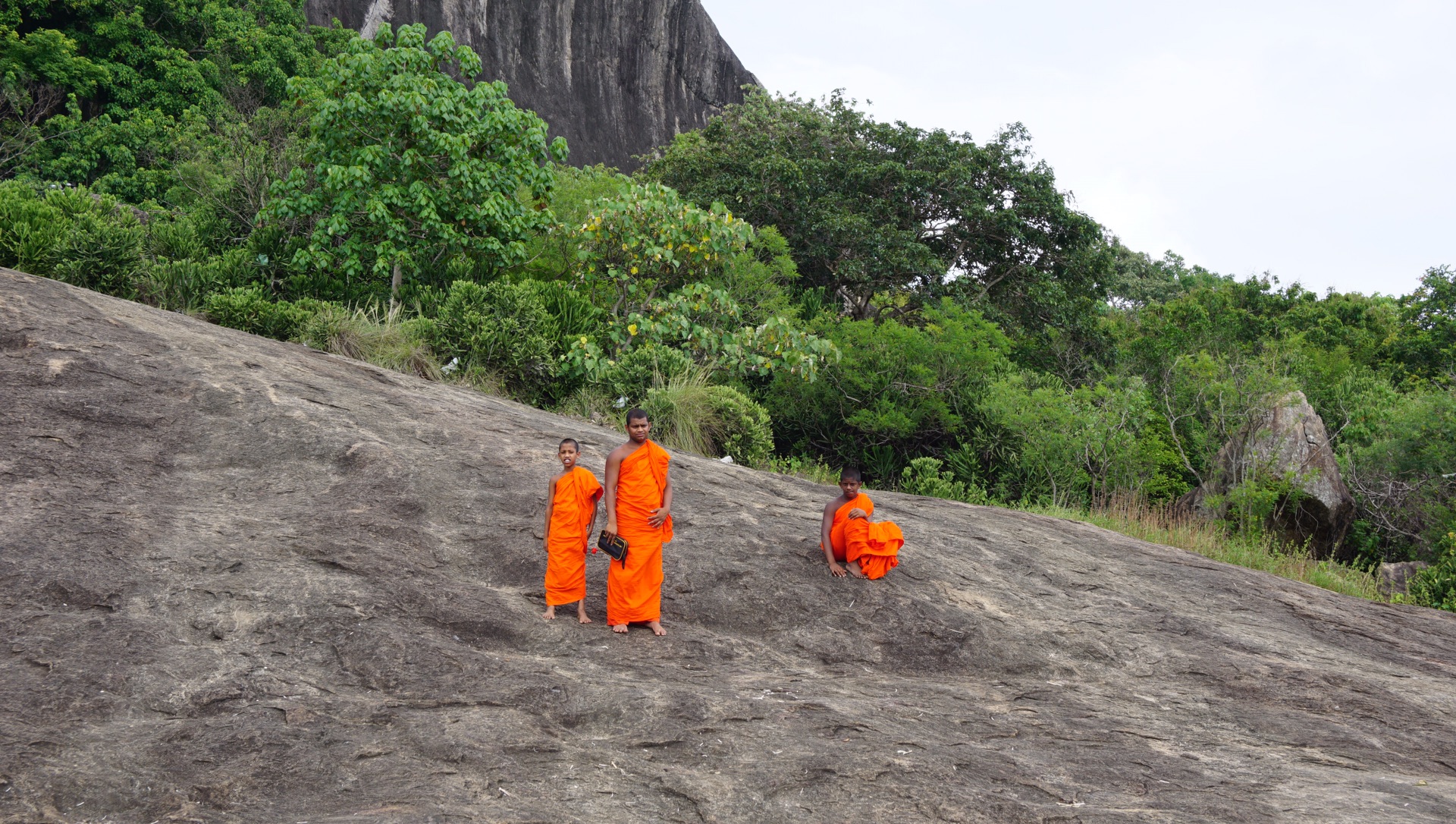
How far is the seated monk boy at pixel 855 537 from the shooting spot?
21.2ft

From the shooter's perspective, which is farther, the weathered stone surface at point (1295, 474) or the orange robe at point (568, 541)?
the weathered stone surface at point (1295, 474)

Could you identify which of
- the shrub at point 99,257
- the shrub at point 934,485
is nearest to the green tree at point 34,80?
the shrub at point 99,257

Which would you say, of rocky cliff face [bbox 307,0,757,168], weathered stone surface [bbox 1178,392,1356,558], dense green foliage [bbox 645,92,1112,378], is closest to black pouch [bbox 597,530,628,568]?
weathered stone surface [bbox 1178,392,1356,558]

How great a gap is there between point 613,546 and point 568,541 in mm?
314

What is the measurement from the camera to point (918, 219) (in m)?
20.0

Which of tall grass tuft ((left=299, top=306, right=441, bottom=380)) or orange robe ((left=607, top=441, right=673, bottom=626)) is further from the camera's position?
tall grass tuft ((left=299, top=306, right=441, bottom=380))

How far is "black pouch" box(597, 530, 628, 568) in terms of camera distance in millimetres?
5363

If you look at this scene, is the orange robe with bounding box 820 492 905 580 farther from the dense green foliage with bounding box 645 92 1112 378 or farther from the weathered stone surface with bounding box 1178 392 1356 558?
the dense green foliage with bounding box 645 92 1112 378

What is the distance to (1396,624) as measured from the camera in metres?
7.77

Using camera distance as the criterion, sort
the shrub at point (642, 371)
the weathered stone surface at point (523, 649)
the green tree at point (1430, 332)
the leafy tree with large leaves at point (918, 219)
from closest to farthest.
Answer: the weathered stone surface at point (523, 649) → the shrub at point (642, 371) → the leafy tree with large leaves at point (918, 219) → the green tree at point (1430, 332)

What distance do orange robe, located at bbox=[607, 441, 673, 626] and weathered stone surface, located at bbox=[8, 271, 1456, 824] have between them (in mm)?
149

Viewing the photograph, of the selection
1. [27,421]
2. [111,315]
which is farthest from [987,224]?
[27,421]

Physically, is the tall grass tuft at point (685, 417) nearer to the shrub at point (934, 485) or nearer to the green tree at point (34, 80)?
the shrub at point (934, 485)

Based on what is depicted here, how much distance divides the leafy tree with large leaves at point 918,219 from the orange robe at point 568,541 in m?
13.5
